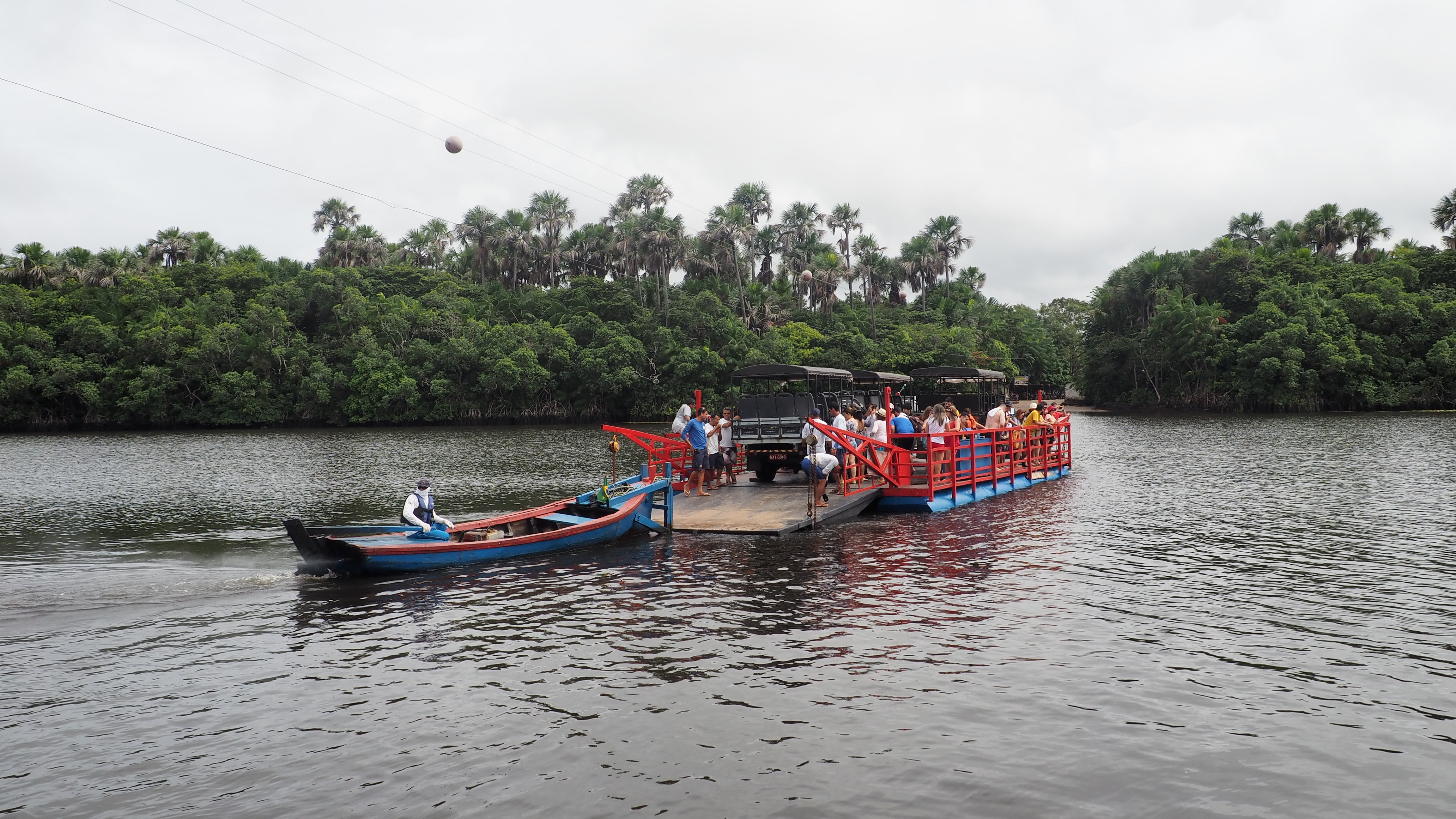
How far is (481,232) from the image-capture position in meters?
90.9

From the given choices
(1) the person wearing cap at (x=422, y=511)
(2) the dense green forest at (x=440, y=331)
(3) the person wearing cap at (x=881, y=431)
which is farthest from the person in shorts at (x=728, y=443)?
(2) the dense green forest at (x=440, y=331)

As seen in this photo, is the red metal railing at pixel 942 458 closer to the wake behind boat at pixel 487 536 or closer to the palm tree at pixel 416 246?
the wake behind boat at pixel 487 536

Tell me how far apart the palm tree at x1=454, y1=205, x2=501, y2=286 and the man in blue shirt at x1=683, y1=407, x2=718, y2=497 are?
→ 73545mm

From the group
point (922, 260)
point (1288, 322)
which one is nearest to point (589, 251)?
point (922, 260)

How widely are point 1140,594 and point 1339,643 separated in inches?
112

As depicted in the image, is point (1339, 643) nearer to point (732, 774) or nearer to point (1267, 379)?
point (732, 774)

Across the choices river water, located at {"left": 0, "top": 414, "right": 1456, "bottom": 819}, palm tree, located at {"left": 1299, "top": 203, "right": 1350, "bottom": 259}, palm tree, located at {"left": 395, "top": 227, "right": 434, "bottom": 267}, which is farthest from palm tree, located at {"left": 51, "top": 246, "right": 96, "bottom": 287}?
palm tree, located at {"left": 1299, "top": 203, "right": 1350, "bottom": 259}

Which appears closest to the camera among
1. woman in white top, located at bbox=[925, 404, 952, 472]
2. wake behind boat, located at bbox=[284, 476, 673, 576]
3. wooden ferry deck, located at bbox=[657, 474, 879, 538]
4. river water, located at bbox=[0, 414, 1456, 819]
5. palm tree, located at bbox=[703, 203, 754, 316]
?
river water, located at bbox=[0, 414, 1456, 819]

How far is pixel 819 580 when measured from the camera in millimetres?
13867

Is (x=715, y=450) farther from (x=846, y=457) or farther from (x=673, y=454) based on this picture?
(x=846, y=457)

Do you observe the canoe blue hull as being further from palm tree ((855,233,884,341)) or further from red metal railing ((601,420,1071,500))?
palm tree ((855,233,884,341))

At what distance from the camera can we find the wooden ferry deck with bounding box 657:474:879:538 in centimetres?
1769

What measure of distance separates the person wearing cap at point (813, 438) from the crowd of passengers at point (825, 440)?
0.03 meters

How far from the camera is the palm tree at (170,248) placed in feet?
273
